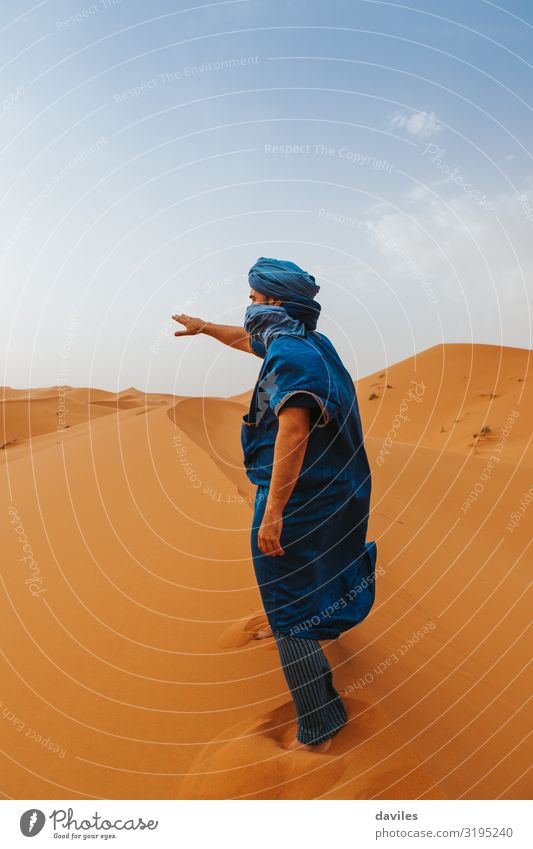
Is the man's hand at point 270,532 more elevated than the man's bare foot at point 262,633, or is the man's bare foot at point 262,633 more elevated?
the man's hand at point 270,532

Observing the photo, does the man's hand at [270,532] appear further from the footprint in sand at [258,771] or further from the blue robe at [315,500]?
the footprint in sand at [258,771]

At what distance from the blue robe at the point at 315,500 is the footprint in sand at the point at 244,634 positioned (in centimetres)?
85

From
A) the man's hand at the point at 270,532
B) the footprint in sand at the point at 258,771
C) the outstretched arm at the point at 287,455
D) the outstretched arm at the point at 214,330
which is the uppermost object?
the outstretched arm at the point at 214,330

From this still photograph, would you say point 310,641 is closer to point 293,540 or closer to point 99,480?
point 293,540

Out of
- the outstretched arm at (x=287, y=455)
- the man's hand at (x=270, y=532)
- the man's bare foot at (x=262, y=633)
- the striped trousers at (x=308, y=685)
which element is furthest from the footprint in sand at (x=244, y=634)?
the outstretched arm at (x=287, y=455)

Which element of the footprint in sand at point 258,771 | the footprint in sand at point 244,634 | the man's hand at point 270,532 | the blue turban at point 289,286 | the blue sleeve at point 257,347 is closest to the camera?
the footprint in sand at point 258,771

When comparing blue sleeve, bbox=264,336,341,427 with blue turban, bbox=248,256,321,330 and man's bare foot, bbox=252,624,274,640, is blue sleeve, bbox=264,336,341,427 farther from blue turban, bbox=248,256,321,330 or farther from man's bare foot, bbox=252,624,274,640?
man's bare foot, bbox=252,624,274,640

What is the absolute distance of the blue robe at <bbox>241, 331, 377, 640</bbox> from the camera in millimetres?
2086

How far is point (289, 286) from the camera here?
2.28m

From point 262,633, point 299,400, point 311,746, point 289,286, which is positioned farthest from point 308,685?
point 289,286

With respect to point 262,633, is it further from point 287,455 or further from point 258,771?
point 287,455

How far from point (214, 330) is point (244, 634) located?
1750mm

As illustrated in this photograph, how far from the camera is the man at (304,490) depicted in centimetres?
205
